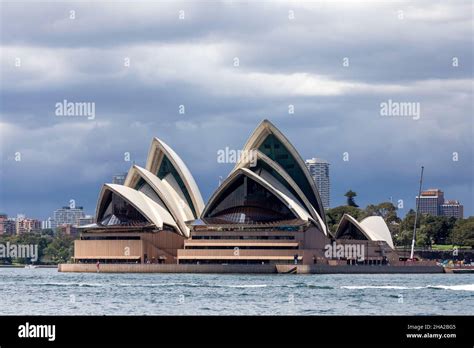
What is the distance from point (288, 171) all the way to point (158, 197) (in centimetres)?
1297

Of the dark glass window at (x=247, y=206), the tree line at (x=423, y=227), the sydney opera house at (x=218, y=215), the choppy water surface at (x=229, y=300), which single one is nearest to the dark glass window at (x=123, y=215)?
the sydney opera house at (x=218, y=215)

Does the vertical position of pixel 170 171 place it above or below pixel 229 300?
above

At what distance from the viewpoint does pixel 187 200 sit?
116 metres

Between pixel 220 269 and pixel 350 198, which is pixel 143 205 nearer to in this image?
pixel 220 269

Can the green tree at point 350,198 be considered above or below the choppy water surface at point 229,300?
above

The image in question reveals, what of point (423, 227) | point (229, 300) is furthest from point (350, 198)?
point (229, 300)

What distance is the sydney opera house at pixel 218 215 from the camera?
110 metres

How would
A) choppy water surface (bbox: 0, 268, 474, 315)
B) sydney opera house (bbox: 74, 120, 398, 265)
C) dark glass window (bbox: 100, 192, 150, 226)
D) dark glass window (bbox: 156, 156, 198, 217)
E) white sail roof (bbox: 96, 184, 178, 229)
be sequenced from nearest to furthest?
1. choppy water surface (bbox: 0, 268, 474, 315)
2. sydney opera house (bbox: 74, 120, 398, 265)
3. white sail roof (bbox: 96, 184, 178, 229)
4. dark glass window (bbox: 100, 192, 150, 226)
5. dark glass window (bbox: 156, 156, 198, 217)

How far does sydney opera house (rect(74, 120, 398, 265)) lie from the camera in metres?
110

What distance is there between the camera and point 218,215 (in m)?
114

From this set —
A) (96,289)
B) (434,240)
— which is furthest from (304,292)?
(434,240)

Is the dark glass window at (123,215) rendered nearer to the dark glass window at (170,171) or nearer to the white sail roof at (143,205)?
the white sail roof at (143,205)

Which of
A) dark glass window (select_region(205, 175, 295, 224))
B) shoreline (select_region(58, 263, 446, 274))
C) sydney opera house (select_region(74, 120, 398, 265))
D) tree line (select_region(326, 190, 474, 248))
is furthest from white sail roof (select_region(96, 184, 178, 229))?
tree line (select_region(326, 190, 474, 248))

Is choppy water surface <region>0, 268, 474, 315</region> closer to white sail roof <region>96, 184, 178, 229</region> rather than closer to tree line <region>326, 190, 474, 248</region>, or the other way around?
white sail roof <region>96, 184, 178, 229</region>
